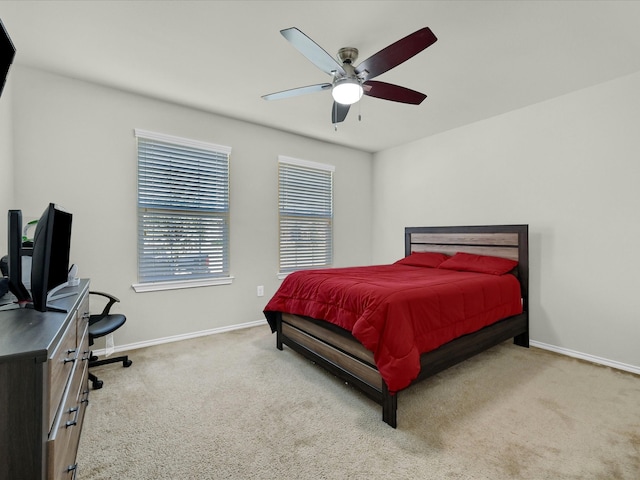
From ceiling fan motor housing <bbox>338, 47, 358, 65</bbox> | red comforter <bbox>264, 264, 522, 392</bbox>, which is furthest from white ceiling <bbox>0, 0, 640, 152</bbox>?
red comforter <bbox>264, 264, 522, 392</bbox>

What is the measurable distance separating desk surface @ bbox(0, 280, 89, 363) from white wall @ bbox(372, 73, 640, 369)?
3866mm

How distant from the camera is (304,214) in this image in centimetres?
435

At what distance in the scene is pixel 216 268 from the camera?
3557mm

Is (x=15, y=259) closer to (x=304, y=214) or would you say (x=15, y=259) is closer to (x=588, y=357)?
(x=304, y=214)

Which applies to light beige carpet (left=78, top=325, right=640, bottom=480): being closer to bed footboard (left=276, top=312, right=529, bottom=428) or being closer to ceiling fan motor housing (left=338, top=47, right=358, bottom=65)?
bed footboard (left=276, top=312, right=529, bottom=428)

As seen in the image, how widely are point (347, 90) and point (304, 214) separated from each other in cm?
243

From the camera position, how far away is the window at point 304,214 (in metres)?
4.15

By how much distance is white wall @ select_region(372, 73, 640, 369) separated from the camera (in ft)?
8.73

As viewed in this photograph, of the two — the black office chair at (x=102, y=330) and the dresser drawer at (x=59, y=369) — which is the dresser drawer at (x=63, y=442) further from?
the black office chair at (x=102, y=330)

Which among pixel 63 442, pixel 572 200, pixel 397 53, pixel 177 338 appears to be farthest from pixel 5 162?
pixel 572 200

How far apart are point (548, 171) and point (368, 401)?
292cm

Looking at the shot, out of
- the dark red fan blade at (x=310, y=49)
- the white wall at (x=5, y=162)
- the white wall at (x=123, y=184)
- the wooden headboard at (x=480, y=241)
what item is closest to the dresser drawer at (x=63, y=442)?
the white wall at (x=5, y=162)

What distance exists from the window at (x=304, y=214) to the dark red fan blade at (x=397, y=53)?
2225 millimetres

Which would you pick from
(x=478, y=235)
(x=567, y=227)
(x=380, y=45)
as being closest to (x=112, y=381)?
(x=380, y=45)
